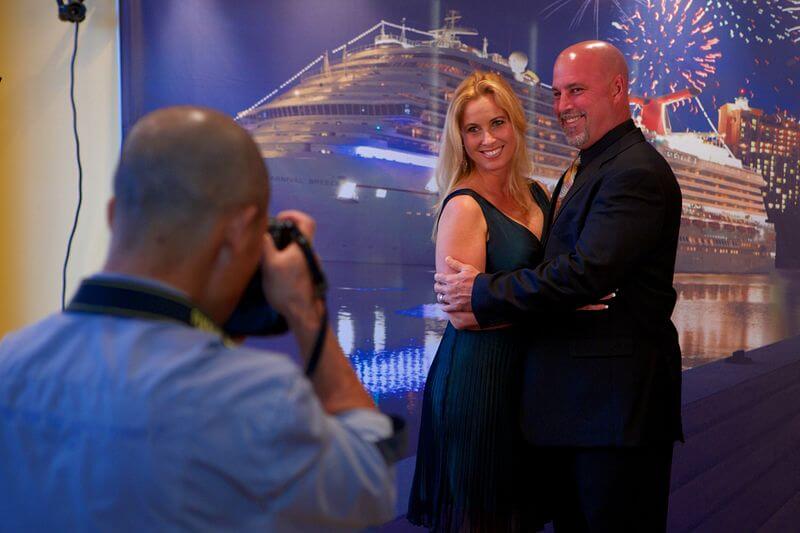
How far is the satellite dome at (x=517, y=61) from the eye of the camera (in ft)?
12.1

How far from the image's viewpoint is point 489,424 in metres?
2.05

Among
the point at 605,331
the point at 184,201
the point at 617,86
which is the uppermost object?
the point at 617,86

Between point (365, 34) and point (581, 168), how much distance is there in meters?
1.83

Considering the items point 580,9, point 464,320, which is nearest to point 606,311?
point 464,320

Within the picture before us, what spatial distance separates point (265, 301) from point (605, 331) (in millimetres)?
1190

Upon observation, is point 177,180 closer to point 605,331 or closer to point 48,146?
point 605,331

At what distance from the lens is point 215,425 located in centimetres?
72

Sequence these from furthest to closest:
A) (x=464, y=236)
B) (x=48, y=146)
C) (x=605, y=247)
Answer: (x=48, y=146) → (x=464, y=236) → (x=605, y=247)

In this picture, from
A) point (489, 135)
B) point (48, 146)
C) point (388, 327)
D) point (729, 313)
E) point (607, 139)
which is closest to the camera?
point (607, 139)

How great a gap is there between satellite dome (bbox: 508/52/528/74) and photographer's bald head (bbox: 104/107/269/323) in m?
3.08

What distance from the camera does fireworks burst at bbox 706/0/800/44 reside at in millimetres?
4035

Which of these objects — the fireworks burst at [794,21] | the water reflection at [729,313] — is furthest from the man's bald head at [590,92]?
the fireworks burst at [794,21]

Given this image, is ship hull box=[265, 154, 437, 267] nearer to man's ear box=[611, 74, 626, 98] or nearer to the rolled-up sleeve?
man's ear box=[611, 74, 626, 98]

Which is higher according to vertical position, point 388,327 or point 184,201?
point 184,201
